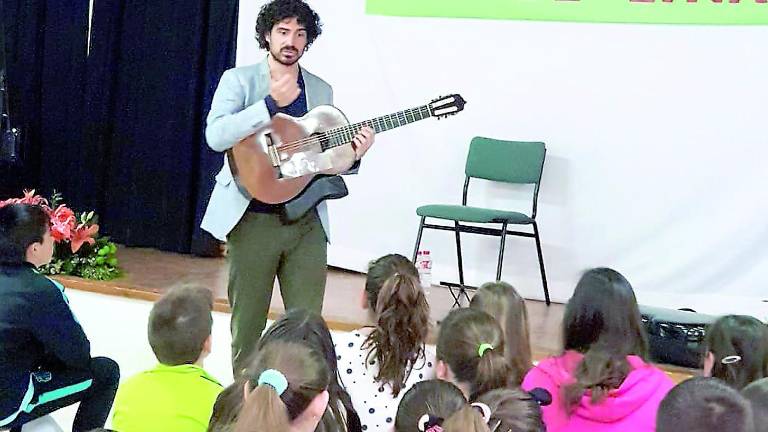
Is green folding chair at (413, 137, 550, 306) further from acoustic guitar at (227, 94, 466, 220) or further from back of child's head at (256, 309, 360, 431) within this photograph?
back of child's head at (256, 309, 360, 431)

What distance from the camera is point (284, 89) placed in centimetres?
267

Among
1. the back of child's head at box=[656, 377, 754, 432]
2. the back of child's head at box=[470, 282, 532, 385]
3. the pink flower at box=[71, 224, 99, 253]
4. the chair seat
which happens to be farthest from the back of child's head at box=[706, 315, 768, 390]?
the pink flower at box=[71, 224, 99, 253]

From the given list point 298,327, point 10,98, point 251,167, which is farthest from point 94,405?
point 10,98

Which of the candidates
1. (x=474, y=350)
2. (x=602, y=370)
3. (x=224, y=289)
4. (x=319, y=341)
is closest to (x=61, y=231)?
(x=224, y=289)

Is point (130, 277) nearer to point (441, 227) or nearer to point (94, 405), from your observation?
point (441, 227)

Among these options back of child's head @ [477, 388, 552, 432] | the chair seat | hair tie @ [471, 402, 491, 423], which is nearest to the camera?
hair tie @ [471, 402, 491, 423]

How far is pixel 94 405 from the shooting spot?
2525 mm

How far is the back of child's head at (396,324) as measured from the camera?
204 centimetres

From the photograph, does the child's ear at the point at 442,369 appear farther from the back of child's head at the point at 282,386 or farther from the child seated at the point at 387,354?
the back of child's head at the point at 282,386

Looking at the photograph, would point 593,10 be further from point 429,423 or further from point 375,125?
point 429,423

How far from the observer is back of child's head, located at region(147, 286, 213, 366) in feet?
6.64

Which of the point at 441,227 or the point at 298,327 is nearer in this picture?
the point at 298,327

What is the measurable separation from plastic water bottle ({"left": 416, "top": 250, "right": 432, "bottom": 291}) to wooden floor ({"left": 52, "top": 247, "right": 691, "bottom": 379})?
0.17 feet

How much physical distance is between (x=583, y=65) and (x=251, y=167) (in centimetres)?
212
